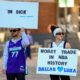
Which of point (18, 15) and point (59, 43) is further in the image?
point (59, 43)

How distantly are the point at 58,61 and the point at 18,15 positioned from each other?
1.32 meters

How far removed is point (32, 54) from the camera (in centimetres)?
2580

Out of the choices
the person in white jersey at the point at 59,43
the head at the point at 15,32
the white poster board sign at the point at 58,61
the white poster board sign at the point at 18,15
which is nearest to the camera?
the head at the point at 15,32

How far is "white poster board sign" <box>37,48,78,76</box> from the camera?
32.4 ft

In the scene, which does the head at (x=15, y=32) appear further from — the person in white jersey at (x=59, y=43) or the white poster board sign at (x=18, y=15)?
the person in white jersey at (x=59, y=43)

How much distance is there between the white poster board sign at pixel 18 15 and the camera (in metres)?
9.52

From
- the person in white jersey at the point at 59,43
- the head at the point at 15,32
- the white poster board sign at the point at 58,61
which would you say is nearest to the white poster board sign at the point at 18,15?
the head at the point at 15,32

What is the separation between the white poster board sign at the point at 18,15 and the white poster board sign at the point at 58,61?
2.50 feet

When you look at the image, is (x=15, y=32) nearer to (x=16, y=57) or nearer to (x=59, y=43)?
(x=16, y=57)

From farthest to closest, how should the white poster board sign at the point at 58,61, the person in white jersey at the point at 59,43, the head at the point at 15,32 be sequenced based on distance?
1. the white poster board sign at the point at 58,61
2. the person in white jersey at the point at 59,43
3. the head at the point at 15,32

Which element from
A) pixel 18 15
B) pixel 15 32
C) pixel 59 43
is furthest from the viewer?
pixel 59 43

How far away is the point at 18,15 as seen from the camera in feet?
31.5

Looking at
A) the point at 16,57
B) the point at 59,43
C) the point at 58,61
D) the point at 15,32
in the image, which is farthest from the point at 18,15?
the point at 58,61

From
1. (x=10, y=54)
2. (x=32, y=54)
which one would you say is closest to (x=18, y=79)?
(x=10, y=54)
